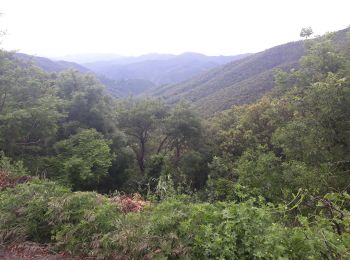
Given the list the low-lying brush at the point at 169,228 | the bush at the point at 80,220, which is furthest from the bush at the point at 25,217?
the bush at the point at 80,220

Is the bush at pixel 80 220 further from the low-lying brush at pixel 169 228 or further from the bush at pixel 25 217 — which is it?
the bush at pixel 25 217

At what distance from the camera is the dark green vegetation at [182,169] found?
3576mm

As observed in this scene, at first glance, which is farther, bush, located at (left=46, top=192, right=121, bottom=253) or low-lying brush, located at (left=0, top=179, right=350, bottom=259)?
bush, located at (left=46, top=192, right=121, bottom=253)

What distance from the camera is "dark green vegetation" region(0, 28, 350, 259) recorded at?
358cm

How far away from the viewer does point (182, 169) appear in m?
22.0

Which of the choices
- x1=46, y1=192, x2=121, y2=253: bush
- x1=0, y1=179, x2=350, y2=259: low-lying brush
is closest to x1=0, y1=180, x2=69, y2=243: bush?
x1=0, y1=179, x2=350, y2=259: low-lying brush

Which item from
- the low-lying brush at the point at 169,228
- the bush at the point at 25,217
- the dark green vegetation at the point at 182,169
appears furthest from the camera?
the bush at the point at 25,217

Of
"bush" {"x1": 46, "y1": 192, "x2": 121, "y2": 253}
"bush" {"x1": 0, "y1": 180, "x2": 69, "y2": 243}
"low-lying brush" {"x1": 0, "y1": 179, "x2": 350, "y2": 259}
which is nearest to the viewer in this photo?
"low-lying brush" {"x1": 0, "y1": 179, "x2": 350, "y2": 259}

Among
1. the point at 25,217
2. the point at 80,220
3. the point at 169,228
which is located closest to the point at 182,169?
the point at 25,217

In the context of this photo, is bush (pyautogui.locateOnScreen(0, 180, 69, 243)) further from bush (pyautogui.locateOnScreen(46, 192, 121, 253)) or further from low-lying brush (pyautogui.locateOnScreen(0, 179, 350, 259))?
bush (pyautogui.locateOnScreen(46, 192, 121, 253))

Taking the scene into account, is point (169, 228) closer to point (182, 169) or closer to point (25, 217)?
point (25, 217)

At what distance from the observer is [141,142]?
27328mm

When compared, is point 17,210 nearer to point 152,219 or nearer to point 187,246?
point 152,219

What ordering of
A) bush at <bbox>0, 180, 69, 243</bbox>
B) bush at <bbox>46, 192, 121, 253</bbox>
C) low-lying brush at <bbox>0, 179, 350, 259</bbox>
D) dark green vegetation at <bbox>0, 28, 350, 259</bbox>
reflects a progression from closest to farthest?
low-lying brush at <bbox>0, 179, 350, 259</bbox> < dark green vegetation at <bbox>0, 28, 350, 259</bbox> < bush at <bbox>46, 192, 121, 253</bbox> < bush at <bbox>0, 180, 69, 243</bbox>
